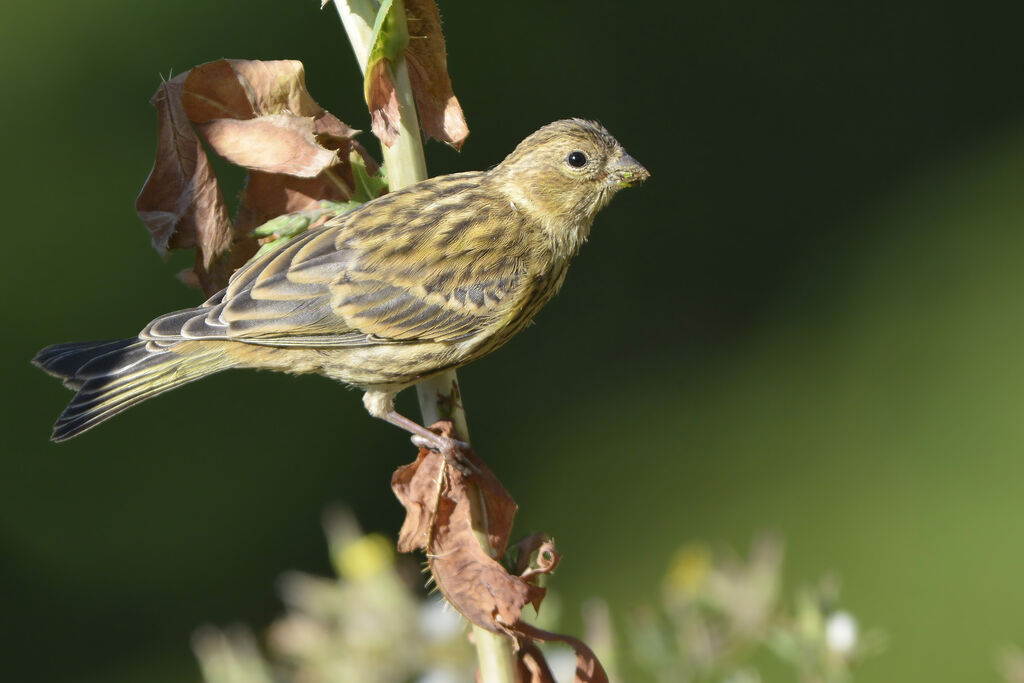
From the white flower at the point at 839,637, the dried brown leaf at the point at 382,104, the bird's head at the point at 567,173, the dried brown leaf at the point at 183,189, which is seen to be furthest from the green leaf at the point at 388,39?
the white flower at the point at 839,637

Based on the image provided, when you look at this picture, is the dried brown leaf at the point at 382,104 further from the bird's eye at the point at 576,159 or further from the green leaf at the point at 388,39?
the bird's eye at the point at 576,159

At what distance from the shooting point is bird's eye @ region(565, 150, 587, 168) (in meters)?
1.72

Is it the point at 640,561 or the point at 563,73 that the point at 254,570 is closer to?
the point at 640,561

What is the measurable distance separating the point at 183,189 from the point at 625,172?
24.2 inches

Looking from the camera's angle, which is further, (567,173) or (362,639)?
(567,173)

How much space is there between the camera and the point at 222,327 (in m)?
1.69

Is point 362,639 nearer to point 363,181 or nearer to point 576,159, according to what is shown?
point 363,181

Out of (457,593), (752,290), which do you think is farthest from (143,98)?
(457,593)

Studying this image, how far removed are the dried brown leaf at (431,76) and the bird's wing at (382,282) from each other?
374 millimetres

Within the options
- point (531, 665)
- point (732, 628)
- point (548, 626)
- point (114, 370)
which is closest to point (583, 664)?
point (531, 665)

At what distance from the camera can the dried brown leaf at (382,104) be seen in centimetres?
120

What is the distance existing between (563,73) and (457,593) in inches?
128

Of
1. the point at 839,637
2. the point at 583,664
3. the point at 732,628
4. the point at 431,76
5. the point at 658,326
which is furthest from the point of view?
the point at 658,326

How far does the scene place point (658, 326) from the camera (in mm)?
4586
